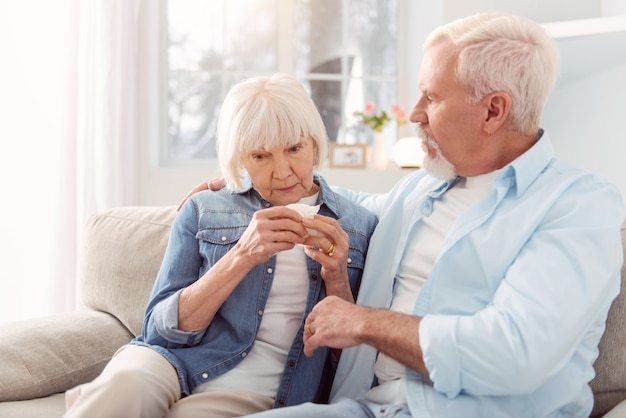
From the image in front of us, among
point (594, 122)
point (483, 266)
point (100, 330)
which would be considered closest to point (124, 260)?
point (100, 330)

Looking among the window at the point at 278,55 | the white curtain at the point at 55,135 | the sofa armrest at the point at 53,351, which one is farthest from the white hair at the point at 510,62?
the window at the point at 278,55

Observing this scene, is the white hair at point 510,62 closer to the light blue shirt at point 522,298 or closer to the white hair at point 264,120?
the light blue shirt at point 522,298

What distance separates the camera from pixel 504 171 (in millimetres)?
1572

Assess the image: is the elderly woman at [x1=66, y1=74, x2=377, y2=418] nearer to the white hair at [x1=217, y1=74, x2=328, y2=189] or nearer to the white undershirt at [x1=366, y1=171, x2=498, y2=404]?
the white hair at [x1=217, y1=74, x2=328, y2=189]

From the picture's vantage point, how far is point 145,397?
1.46 m

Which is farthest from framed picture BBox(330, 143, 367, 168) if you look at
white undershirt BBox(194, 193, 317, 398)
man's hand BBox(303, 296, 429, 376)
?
man's hand BBox(303, 296, 429, 376)

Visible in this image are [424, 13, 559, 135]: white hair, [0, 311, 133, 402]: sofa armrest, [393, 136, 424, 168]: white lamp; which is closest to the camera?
[424, 13, 559, 135]: white hair

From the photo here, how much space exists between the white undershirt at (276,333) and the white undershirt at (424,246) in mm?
211

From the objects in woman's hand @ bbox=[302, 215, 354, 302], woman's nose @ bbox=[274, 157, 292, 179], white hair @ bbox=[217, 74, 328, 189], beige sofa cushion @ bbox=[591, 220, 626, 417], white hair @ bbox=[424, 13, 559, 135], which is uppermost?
white hair @ bbox=[424, 13, 559, 135]

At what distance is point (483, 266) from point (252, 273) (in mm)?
526

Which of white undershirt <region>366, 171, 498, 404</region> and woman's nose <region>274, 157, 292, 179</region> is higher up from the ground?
woman's nose <region>274, 157, 292, 179</region>

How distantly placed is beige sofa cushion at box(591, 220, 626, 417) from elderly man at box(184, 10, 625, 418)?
13 cm

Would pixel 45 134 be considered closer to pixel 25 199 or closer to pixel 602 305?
pixel 25 199

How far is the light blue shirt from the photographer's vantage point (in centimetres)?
136
